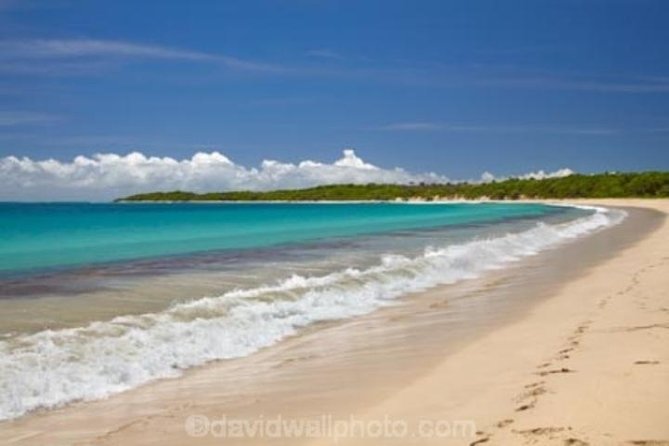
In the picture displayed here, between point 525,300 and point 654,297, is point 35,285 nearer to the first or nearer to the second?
point 525,300

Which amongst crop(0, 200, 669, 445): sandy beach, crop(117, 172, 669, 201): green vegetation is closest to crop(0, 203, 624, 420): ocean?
crop(0, 200, 669, 445): sandy beach

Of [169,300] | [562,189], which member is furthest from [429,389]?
[562,189]

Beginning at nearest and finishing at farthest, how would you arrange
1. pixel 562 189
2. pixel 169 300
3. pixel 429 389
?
pixel 429 389, pixel 169 300, pixel 562 189

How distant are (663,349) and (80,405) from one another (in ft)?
22.0

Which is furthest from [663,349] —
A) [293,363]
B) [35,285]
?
[35,285]

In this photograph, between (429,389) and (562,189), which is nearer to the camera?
(429,389)

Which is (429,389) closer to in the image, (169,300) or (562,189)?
(169,300)

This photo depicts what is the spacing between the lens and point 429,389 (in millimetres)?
7508

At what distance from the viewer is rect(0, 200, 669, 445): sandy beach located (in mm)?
6059

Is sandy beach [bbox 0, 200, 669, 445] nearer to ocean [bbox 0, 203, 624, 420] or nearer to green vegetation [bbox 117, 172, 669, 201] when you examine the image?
ocean [bbox 0, 203, 624, 420]

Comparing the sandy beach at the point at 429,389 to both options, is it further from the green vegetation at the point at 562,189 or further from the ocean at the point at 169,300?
the green vegetation at the point at 562,189

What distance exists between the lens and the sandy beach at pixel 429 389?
6059 mm

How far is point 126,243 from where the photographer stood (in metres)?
34.9

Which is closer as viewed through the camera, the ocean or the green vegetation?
the ocean
